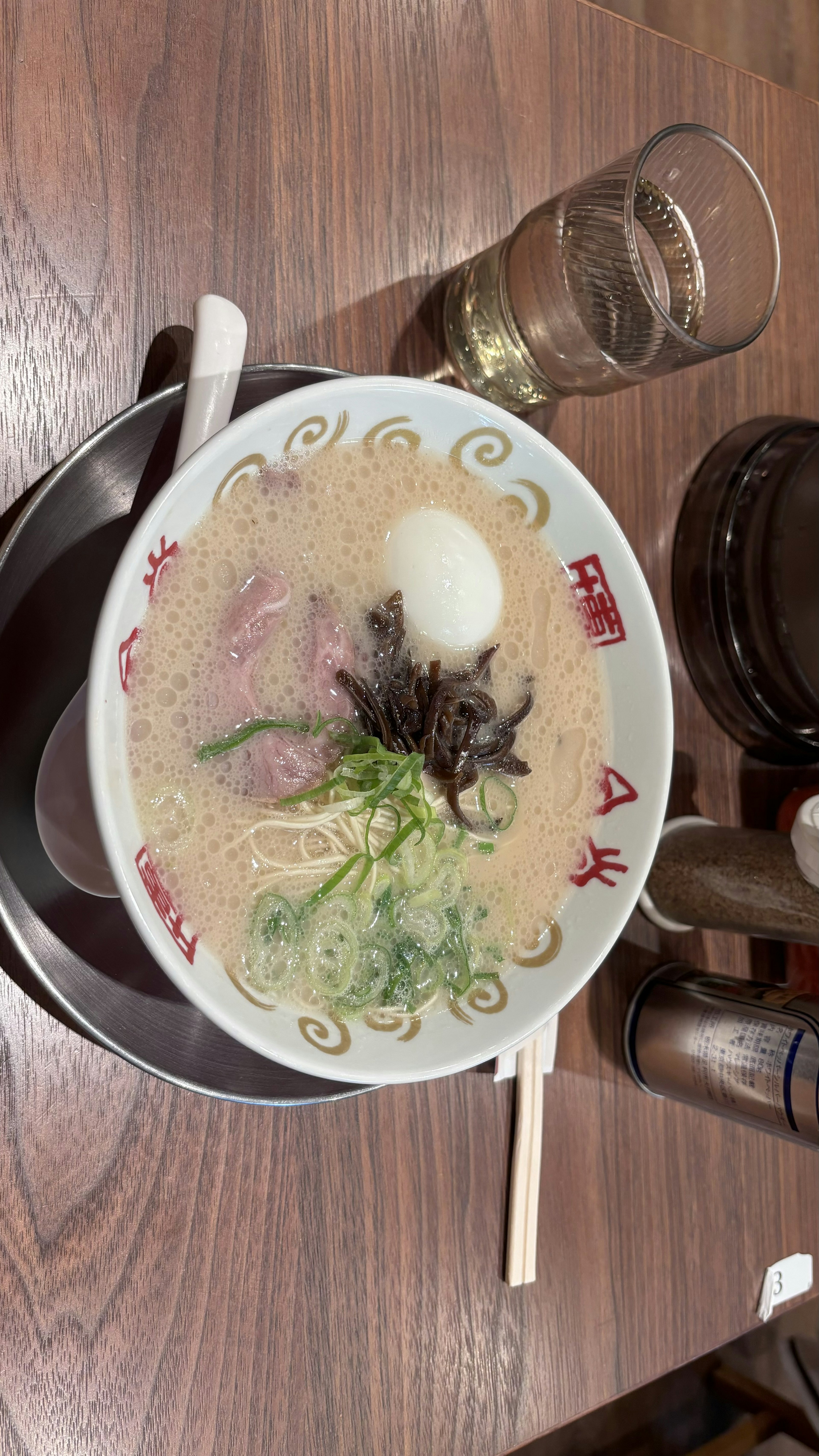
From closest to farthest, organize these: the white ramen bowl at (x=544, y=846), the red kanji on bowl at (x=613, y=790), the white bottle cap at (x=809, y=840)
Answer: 1. the white ramen bowl at (x=544, y=846)
2. the red kanji on bowl at (x=613, y=790)
3. the white bottle cap at (x=809, y=840)

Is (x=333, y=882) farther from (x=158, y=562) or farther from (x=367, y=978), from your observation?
(x=158, y=562)

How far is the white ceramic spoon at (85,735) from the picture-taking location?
908 mm

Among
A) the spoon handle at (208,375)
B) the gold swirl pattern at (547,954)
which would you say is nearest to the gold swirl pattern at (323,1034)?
the gold swirl pattern at (547,954)

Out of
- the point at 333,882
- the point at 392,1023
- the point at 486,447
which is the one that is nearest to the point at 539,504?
the point at 486,447

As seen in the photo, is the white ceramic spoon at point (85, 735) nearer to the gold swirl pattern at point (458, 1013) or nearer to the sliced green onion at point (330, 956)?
the sliced green onion at point (330, 956)

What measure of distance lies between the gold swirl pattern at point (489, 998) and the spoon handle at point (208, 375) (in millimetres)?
648

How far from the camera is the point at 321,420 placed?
92 centimetres

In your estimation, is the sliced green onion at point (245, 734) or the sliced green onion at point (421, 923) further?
the sliced green onion at point (421, 923)

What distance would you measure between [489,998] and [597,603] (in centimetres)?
47

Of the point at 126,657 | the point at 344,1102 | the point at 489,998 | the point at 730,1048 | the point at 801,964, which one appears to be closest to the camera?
the point at 126,657

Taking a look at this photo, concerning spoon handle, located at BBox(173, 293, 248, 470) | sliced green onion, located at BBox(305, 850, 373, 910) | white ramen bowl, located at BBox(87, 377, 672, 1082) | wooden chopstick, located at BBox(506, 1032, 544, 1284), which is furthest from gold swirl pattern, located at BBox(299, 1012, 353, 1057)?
spoon handle, located at BBox(173, 293, 248, 470)

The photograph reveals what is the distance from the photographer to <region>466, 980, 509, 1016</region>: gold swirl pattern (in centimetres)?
101

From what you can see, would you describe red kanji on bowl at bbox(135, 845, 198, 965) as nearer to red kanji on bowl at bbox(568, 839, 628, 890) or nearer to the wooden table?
the wooden table

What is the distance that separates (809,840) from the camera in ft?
3.97
